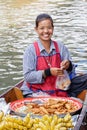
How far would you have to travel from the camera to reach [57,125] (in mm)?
3561

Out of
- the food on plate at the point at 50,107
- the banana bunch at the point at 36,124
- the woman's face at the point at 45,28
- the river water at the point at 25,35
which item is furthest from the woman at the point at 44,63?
the river water at the point at 25,35

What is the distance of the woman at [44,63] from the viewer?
4941 mm

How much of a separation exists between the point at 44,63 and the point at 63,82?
374 mm

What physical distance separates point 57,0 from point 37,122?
2453cm

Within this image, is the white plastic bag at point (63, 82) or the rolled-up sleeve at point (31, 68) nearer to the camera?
the rolled-up sleeve at point (31, 68)

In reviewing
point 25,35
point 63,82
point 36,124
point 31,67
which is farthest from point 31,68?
point 25,35

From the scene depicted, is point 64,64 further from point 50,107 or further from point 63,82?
point 50,107

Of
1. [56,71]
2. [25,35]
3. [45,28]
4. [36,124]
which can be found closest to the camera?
[36,124]

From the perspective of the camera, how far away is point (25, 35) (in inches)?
554

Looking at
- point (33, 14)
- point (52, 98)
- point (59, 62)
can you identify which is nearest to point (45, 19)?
point (59, 62)

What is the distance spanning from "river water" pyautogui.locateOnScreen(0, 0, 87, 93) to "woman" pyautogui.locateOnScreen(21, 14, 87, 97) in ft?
9.92

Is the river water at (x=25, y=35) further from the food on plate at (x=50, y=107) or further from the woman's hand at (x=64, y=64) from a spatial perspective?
the food on plate at (x=50, y=107)

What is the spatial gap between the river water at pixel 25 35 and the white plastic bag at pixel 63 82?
302 centimetres

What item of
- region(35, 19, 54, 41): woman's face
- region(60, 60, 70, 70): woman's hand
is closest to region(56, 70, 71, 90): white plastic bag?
region(60, 60, 70, 70): woman's hand
